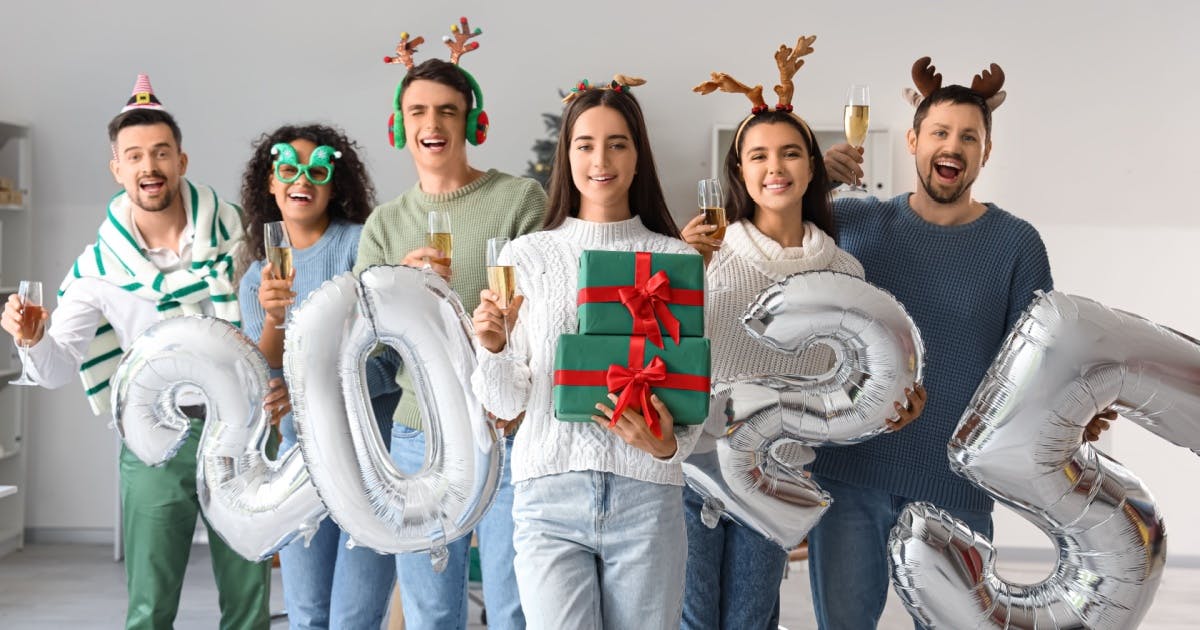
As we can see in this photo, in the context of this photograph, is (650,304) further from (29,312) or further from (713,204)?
(29,312)

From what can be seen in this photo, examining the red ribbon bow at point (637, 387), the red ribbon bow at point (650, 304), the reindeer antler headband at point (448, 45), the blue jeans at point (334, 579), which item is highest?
the reindeer antler headband at point (448, 45)

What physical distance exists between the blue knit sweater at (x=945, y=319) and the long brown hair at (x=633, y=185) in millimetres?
595

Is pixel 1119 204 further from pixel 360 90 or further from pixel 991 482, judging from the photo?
pixel 991 482

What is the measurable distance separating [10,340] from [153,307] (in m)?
3.06

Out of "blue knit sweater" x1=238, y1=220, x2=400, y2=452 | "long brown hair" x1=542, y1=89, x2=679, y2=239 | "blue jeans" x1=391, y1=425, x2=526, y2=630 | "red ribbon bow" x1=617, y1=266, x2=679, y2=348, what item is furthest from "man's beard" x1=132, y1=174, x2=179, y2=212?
"red ribbon bow" x1=617, y1=266, x2=679, y2=348

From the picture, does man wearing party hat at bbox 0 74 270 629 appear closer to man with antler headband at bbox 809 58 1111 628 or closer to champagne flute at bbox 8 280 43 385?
champagne flute at bbox 8 280 43 385

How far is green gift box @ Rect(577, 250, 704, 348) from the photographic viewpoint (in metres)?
1.91

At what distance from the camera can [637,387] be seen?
74.5 inches

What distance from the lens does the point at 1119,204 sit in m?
5.61

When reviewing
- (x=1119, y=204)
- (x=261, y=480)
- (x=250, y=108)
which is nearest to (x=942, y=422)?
(x=261, y=480)

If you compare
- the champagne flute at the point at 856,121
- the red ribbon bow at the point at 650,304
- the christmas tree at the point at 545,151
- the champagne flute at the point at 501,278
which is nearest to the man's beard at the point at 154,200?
the champagne flute at the point at 501,278

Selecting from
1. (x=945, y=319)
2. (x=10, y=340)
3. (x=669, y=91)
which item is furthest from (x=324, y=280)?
(x=10, y=340)

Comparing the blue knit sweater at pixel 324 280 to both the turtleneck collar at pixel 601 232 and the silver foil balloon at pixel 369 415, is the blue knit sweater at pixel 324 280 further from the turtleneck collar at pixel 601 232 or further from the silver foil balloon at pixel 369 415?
the turtleneck collar at pixel 601 232

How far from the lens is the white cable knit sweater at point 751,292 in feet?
7.55
